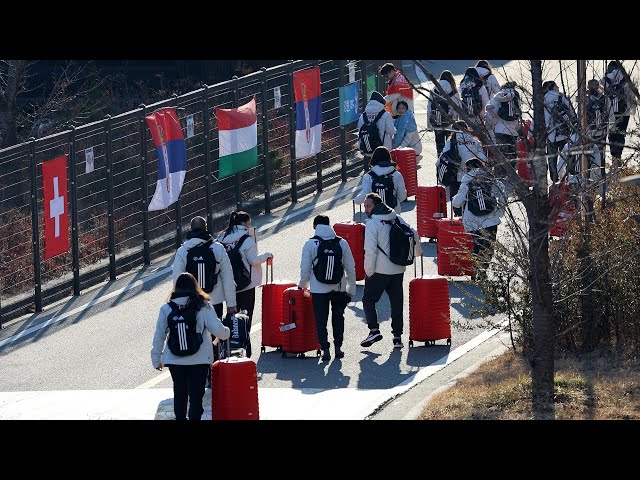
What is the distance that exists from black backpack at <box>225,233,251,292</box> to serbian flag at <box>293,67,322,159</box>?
26.1 ft

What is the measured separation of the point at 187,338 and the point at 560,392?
3431 mm

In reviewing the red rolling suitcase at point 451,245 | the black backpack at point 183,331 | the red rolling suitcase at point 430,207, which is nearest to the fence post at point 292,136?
the red rolling suitcase at point 430,207

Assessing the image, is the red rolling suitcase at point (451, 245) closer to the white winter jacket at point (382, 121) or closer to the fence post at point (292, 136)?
the white winter jacket at point (382, 121)

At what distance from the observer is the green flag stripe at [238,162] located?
22.3 m

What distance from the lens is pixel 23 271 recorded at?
801 inches

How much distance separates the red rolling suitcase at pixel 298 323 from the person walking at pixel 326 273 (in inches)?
7.6

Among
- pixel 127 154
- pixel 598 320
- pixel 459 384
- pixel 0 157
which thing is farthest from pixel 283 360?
pixel 127 154

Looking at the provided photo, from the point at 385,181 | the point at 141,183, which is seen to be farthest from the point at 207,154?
the point at 385,181

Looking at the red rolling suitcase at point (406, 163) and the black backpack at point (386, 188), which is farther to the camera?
the red rolling suitcase at point (406, 163)

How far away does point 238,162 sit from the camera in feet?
74.4

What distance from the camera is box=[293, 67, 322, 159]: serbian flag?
23.7m

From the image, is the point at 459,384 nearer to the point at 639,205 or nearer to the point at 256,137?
the point at 639,205

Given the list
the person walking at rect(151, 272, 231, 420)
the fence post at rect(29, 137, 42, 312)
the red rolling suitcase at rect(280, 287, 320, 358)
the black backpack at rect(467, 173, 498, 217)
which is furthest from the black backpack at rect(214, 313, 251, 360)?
the fence post at rect(29, 137, 42, 312)

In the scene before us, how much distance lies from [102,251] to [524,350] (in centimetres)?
847
